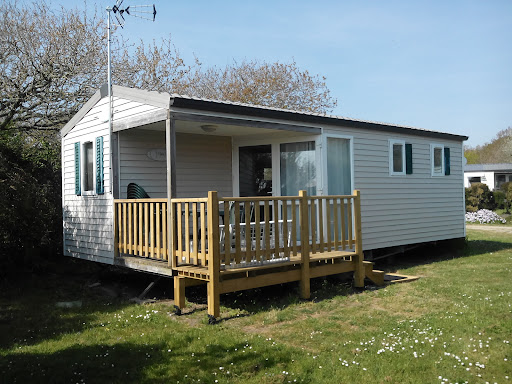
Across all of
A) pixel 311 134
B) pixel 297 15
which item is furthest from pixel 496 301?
pixel 297 15

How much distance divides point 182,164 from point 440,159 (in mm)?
5857

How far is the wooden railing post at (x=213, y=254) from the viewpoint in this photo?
582cm

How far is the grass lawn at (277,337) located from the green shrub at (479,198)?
19.1 metres

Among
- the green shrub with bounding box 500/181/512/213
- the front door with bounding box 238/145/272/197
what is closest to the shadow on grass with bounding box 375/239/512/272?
the front door with bounding box 238/145/272/197

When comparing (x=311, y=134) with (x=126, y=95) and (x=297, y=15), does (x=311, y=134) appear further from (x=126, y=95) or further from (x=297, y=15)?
(x=297, y=15)

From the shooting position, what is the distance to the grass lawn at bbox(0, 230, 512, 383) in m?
4.20

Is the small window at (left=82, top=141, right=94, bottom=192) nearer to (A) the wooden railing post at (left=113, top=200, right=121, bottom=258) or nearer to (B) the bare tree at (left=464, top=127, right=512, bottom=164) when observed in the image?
(A) the wooden railing post at (left=113, top=200, right=121, bottom=258)

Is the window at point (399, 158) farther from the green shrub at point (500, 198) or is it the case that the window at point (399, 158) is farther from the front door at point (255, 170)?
the green shrub at point (500, 198)

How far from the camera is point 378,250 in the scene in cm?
1039

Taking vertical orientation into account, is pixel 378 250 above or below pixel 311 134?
below

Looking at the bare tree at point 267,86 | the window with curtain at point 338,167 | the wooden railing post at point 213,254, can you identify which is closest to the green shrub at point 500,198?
the bare tree at point 267,86

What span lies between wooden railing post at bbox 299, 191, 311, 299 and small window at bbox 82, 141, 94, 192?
406 centimetres

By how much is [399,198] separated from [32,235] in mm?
7138

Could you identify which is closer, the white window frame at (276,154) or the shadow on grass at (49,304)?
the shadow on grass at (49,304)
